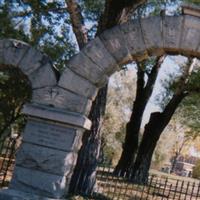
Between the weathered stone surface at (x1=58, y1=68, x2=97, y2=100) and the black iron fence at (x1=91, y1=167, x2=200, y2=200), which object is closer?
the weathered stone surface at (x1=58, y1=68, x2=97, y2=100)

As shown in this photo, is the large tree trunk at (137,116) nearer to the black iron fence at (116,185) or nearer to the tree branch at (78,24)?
the black iron fence at (116,185)

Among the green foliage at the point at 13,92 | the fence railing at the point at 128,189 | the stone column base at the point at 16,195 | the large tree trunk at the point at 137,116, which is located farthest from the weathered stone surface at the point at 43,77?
the large tree trunk at the point at 137,116

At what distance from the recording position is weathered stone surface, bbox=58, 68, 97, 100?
825cm

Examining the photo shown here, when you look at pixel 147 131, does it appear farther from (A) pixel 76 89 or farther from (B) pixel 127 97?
(B) pixel 127 97

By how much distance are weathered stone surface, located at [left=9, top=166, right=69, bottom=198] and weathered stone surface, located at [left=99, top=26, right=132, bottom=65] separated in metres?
2.44

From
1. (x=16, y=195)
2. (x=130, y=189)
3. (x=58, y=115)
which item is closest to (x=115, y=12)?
(x=58, y=115)

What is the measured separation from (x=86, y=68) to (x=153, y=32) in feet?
4.56

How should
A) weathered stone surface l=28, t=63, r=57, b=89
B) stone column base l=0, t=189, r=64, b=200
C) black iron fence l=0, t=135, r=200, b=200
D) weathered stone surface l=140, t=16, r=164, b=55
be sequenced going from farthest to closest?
black iron fence l=0, t=135, r=200, b=200 < weathered stone surface l=28, t=63, r=57, b=89 < weathered stone surface l=140, t=16, r=164, b=55 < stone column base l=0, t=189, r=64, b=200

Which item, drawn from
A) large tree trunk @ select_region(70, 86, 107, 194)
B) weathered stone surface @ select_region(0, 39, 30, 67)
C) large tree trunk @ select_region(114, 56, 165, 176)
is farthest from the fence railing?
large tree trunk @ select_region(114, 56, 165, 176)

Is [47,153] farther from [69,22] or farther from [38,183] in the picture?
[69,22]

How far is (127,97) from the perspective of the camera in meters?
43.1

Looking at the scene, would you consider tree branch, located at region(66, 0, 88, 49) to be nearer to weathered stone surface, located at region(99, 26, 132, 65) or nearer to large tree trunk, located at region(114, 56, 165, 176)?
weathered stone surface, located at region(99, 26, 132, 65)

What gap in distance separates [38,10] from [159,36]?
245 inches

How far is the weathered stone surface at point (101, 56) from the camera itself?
8.22m
